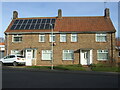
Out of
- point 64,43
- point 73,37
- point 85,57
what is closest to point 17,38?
point 64,43

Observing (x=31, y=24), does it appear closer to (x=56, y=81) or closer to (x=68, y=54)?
(x=68, y=54)

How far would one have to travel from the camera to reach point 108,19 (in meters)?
30.4

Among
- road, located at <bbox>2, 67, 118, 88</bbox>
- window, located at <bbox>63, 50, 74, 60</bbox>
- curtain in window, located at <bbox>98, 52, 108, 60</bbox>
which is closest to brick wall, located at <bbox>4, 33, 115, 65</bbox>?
window, located at <bbox>63, 50, 74, 60</bbox>

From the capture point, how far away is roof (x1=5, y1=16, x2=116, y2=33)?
2781cm

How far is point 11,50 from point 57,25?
8.26 m

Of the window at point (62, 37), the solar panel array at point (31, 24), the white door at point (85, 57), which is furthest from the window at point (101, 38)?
the solar panel array at point (31, 24)

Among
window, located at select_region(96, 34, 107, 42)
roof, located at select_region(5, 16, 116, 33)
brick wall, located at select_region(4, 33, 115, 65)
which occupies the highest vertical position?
A: roof, located at select_region(5, 16, 116, 33)

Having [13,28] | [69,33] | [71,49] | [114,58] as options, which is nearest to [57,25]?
[69,33]

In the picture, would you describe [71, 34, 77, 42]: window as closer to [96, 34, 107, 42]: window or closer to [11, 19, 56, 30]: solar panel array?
[96, 34, 107, 42]: window

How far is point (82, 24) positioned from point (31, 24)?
834 centimetres

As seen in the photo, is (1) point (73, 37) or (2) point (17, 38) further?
(2) point (17, 38)

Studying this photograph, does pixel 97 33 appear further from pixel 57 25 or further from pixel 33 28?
pixel 33 28

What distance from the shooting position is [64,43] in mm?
27578

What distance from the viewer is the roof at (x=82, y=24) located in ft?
91.2
